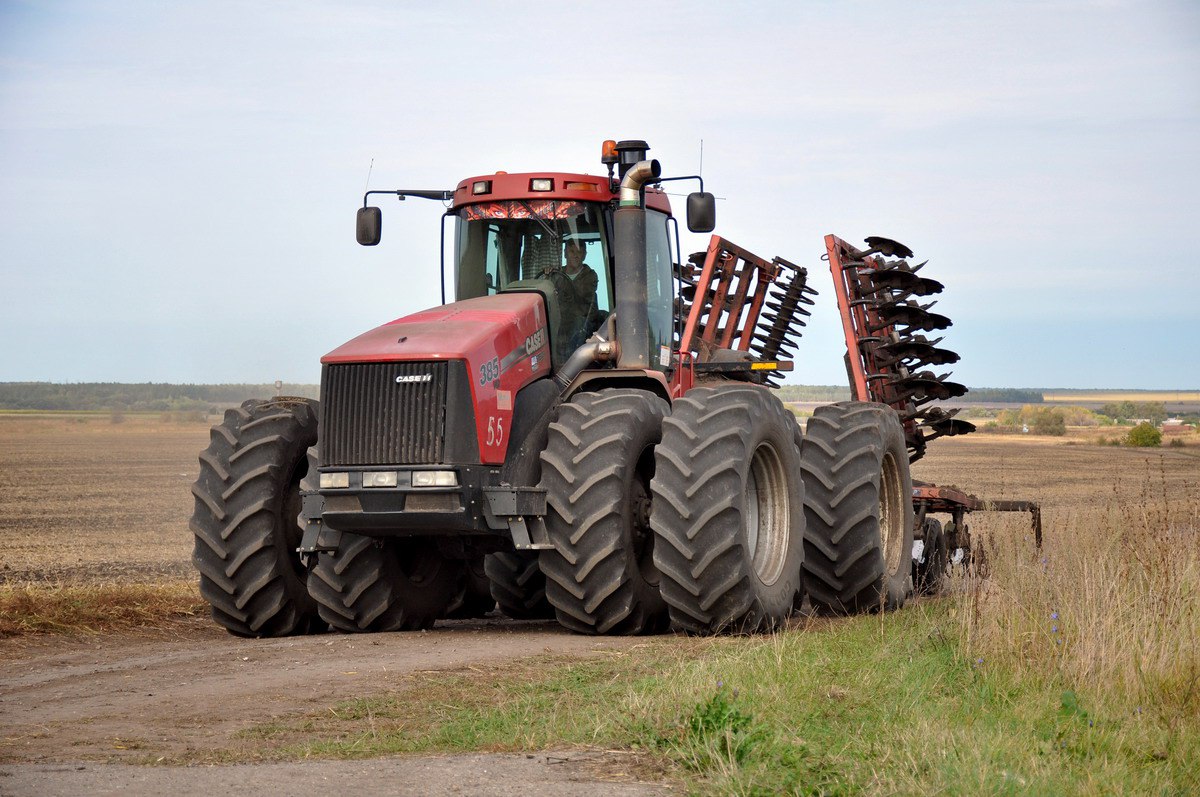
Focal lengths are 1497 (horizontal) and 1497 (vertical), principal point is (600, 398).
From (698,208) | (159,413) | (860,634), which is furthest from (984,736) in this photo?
(159,413)

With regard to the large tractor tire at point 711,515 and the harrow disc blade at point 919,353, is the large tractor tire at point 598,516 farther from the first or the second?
the harrow disc blade at point 919,353

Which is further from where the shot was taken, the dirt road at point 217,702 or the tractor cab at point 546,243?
the tractor cab at point 546,243

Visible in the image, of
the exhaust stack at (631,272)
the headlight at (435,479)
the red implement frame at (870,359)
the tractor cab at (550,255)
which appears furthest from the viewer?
the red implement frame at (870,359)

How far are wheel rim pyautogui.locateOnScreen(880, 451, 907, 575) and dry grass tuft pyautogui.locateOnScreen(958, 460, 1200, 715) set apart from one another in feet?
6.55

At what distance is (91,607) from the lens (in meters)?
12.2

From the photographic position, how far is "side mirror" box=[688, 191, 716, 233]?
1151 cm

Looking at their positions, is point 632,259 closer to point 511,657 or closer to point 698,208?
point 698,208

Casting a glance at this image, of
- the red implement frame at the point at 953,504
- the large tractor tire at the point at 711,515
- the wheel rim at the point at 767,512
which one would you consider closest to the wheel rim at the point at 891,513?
the red implement frame at the point at 953,504

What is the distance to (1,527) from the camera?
842 inches

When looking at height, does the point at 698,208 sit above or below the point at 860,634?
above

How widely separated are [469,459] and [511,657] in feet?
4.89

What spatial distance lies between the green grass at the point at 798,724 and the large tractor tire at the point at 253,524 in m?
2.93

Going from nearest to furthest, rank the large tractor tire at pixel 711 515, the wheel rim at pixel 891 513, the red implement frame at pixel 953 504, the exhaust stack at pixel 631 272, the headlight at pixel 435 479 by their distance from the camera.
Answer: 1. the large tractor tire at pixel 711 515
2. the headlight at pixel 435 479
3. the exhaust stack at pixel 631 272
4. the wheel rim at pixel 891 513
5. the red implement frame at pixel 953 504

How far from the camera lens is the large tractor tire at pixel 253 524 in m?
11.2
